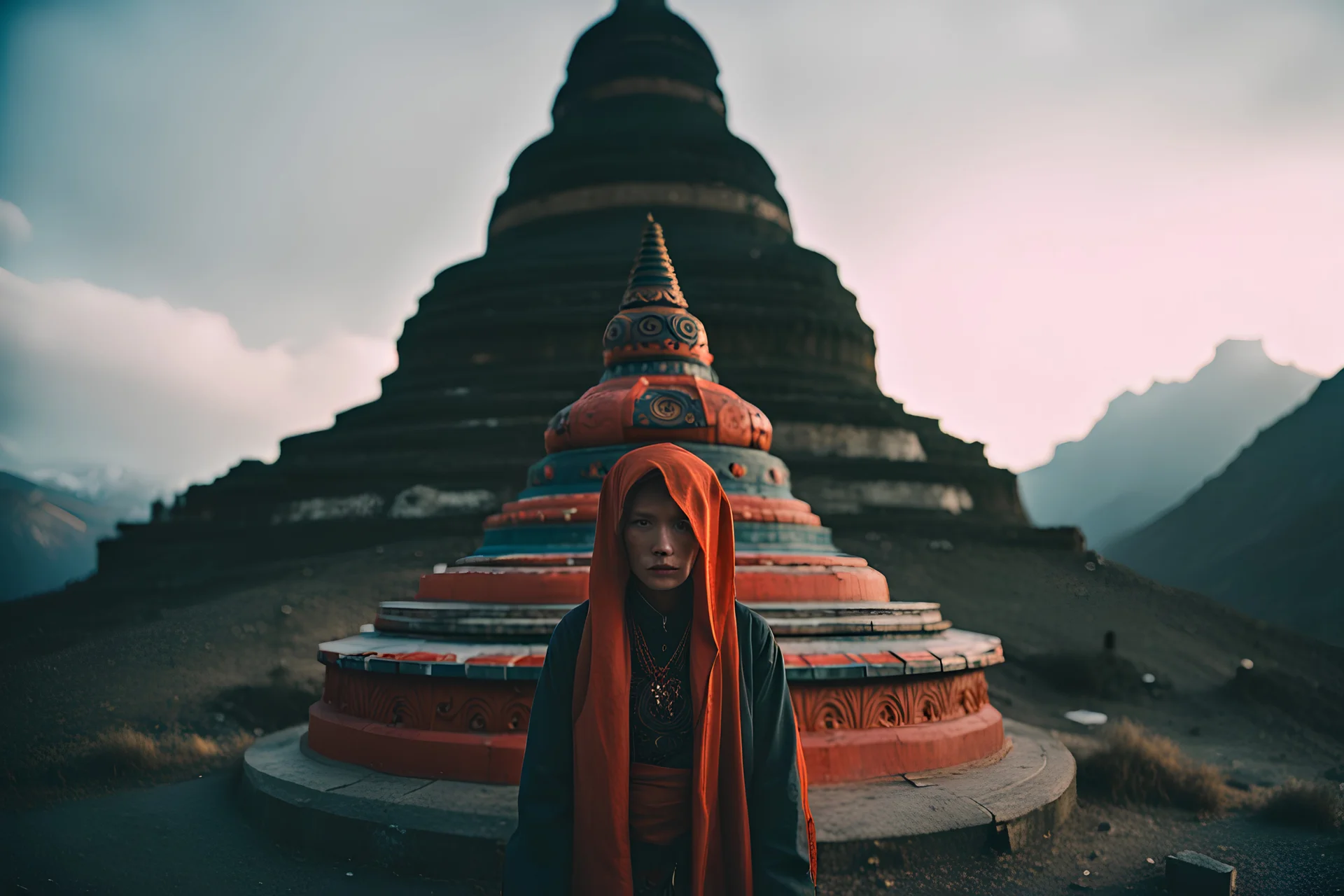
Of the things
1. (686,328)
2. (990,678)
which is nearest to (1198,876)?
(686,328)

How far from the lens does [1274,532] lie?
28.6 m

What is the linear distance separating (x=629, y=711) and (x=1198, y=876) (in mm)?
3747

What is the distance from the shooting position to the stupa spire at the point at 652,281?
22.6ft

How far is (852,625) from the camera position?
5.35 m

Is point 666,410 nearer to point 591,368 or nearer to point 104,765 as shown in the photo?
point 104,765

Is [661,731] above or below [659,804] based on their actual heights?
above

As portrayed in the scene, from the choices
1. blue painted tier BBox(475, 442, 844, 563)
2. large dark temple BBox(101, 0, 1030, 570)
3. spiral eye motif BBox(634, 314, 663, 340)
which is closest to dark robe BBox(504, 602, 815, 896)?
blue painted tier BBox(475, 442, 844, 563)

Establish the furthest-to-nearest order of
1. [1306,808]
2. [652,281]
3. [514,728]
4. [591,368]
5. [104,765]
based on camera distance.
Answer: [591,368]
[652,281]
[104,765]
[1306,808]
[514,728]

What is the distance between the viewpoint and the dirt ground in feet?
15.6

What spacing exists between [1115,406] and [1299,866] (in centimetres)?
8650

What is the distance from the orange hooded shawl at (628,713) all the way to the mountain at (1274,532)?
2543 centimetres

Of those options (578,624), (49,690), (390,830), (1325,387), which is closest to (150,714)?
(49,690)

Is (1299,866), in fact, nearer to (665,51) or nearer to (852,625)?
(852,625)

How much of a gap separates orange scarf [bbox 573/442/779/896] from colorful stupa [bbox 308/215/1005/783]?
2.54 meters
